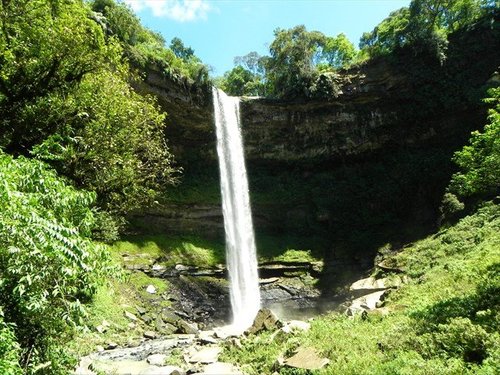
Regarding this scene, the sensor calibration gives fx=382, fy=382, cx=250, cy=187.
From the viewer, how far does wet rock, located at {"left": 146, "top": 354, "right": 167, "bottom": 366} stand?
1119 cm

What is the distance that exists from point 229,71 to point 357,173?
28.2 metres

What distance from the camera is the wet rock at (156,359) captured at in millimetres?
11190

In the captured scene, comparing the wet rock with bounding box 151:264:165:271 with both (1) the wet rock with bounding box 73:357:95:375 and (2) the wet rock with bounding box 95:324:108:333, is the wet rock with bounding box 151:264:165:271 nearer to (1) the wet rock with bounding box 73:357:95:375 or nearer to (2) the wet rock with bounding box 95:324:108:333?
(2) the wet rock with bounding box 95:324:108:333

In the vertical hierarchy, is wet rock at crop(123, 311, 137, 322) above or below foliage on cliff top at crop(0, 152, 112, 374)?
below

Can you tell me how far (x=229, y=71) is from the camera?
55.8m

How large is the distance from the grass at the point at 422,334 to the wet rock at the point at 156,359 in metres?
2.00

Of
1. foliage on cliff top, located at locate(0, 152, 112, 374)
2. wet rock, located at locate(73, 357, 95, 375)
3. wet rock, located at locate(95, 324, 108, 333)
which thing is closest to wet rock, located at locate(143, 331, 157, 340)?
wet rock, located at locate(95, 324, 108, 333)

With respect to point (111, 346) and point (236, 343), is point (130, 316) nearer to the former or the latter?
point (111, 346)

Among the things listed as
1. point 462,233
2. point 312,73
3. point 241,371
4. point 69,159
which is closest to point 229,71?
point 312,73

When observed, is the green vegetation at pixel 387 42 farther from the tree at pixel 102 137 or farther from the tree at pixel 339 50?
the tree at pixel 102 137

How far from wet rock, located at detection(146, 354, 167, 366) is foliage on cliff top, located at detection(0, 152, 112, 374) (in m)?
5.24

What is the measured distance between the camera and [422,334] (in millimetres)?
8016

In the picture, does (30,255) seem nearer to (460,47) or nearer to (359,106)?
(359,106)

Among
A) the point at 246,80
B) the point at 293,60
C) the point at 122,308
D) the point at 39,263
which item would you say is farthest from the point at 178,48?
the point at 39,263
